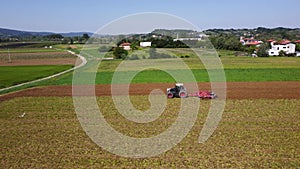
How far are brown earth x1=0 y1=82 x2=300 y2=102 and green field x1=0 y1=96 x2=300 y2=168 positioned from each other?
256 cm

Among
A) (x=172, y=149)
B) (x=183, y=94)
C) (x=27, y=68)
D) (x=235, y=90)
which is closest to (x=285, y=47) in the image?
(x=235, y=90)

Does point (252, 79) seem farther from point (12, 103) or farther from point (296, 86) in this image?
point (12, 103)

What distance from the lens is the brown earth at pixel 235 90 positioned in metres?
20.6

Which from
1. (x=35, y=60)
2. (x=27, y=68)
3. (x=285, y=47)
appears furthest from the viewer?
(x=285, y=47)

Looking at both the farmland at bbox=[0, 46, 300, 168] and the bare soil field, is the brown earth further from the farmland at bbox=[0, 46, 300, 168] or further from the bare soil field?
the bare soil field

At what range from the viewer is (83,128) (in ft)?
45.0

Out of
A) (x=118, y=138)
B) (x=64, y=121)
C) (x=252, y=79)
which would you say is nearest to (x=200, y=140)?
(x=118, y=138)

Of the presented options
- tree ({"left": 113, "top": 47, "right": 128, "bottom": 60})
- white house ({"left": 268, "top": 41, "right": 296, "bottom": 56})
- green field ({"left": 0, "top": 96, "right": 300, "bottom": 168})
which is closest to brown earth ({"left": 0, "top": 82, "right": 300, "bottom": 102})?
green field ({"left": 0, "top": 96, "right": 300, "bottom": 168})

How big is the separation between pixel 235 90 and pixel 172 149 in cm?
1341

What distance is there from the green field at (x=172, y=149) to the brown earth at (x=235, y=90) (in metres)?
2.56

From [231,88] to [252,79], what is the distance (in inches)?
232

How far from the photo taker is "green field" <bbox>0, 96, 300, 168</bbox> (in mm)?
9781

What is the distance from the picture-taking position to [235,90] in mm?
22609

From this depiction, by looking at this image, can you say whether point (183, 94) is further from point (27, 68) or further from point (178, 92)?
point (27, 68)
